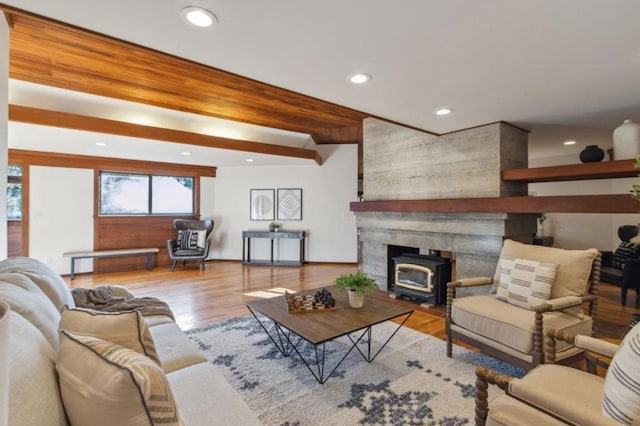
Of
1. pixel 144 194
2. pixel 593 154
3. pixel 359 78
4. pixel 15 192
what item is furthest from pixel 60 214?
pixel 593 154

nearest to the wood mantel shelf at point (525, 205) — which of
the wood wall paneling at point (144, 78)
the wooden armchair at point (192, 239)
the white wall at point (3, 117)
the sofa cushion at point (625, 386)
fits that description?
the wood wall paneling at point (144, 78)

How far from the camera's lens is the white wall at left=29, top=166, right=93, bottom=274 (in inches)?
196

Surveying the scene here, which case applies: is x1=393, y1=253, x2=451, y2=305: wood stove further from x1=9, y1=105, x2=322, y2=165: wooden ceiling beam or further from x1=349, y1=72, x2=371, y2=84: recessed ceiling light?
x1=9, y1=105, x2=322, y2=165: wooden ceiling beam

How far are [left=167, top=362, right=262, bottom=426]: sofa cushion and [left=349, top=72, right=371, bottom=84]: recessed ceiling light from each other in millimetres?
2015

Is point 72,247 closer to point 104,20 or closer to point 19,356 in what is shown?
point 104,20

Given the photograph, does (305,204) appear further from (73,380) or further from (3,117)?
(73,380)

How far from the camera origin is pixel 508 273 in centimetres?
238

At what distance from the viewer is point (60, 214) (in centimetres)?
518

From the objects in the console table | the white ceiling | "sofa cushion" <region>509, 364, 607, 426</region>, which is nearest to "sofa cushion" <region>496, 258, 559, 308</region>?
"sofa cushion" <region>509, 364, 607, 426</region>

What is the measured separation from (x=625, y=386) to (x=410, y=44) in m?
1.75

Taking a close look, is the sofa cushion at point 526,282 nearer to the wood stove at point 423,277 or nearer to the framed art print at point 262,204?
the wood stove at point 423,277

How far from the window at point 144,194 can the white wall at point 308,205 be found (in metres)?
0.72

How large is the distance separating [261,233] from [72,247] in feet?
11.1

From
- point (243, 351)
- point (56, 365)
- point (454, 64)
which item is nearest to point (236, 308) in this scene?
point (243, 351)
